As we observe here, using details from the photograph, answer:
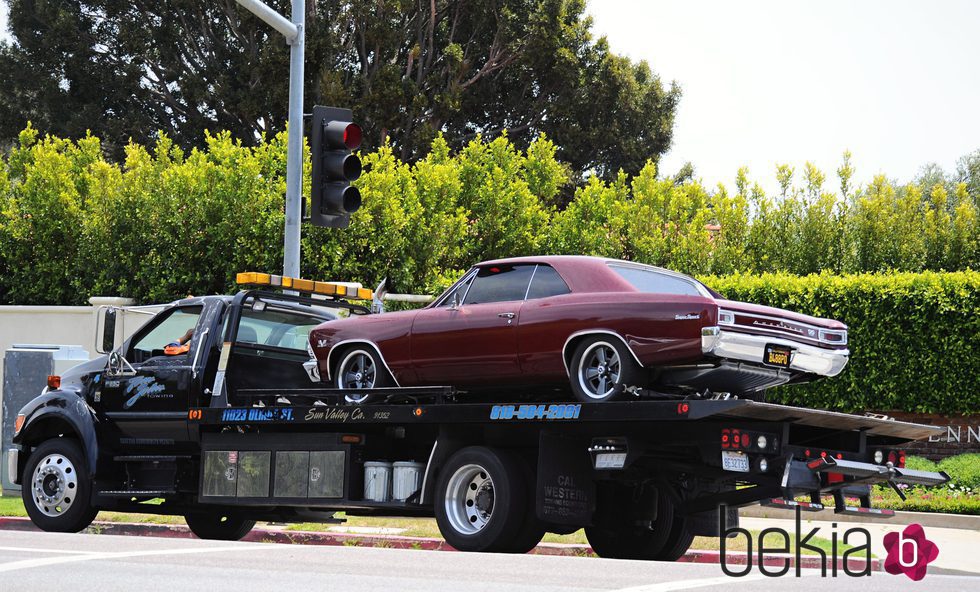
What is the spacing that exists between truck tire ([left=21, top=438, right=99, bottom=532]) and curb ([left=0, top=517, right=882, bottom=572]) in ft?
3.69

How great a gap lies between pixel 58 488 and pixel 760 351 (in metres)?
7.15

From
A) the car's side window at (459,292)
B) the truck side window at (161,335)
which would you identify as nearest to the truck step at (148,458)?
the truck side window at (161,335)

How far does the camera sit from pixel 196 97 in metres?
37.4

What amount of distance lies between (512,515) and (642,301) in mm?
1938

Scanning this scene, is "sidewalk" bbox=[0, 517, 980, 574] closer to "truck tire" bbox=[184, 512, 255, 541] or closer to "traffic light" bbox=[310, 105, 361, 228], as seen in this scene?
"truck tire" bbox=[184, 512, 255, 541]

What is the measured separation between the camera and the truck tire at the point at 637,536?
1133cm

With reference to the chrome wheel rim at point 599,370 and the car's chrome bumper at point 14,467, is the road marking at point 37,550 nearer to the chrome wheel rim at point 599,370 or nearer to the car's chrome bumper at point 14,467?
the car's chrome bumper at point 14,467

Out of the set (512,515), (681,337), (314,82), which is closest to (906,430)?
(681,337)

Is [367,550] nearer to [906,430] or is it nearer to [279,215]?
[906,430]

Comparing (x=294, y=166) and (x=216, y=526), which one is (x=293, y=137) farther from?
(x=216, y=526)

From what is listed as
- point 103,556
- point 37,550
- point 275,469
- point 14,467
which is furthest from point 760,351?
point 14,467

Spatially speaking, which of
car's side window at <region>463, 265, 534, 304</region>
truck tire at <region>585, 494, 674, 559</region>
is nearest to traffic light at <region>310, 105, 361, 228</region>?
car's side window at <region>463, 265, 534, 304</region>

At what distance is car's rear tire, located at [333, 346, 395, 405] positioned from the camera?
11.2 metres

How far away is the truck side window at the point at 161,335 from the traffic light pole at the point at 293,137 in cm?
154
